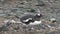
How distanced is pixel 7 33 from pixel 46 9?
5.17 feet

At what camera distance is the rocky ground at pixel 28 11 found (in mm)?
4426

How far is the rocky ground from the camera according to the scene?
14.5 feet

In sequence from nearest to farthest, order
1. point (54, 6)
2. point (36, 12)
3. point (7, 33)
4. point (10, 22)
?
1. point (7, 33)
2. point (10, 22)
3. point (36, 12)
4. point (54, 6)

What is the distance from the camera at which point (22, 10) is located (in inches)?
216

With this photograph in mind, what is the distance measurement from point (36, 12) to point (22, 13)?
31 cm

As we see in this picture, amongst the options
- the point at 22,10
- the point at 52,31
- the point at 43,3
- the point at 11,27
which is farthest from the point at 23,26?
the point at 43,3

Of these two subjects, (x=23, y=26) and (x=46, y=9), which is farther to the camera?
(x=46, y=9)

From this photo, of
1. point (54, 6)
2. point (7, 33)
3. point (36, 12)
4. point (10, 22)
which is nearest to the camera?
point (7, 33)

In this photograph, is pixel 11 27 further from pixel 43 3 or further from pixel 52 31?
pixel 43 3

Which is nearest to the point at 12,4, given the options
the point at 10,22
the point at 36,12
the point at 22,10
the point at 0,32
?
the point at 22,10

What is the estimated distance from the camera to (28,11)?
A: 5418mm

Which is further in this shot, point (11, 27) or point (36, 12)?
point (36, 12)

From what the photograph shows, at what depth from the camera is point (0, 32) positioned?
4.32 metres

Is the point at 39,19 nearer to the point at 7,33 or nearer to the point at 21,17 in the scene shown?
the point at 21,17
